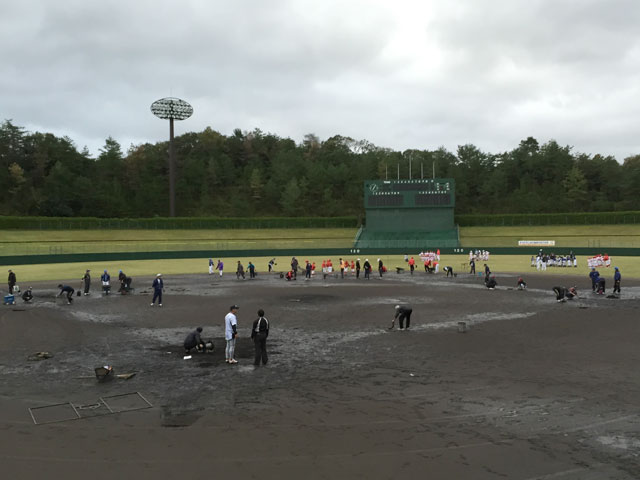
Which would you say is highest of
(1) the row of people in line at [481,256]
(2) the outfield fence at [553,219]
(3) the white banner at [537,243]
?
(2) the outfield fence at [553,219]

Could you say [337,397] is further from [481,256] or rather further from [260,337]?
[481,256]

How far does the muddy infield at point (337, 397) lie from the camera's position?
7.88 m

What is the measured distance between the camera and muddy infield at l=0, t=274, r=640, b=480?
7875mm

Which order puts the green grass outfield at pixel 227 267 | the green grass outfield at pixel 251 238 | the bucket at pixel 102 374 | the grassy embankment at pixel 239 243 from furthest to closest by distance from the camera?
the green grass outfield at pixel 251 238, the grassy embankment at pixel 239 243, the green grass outfield at pixel 227 267, the bucket at pixel 102 374

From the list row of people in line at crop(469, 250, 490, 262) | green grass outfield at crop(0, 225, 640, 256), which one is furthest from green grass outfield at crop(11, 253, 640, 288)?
green grass outfield at crop(0, 225, 640, 256)

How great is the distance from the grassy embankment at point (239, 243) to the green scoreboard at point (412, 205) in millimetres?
4646

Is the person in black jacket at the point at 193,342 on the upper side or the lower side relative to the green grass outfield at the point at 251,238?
lower

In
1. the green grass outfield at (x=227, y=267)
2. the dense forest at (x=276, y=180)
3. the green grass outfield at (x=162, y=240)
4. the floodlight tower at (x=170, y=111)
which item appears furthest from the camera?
the dense forest at (x=276, y=180)

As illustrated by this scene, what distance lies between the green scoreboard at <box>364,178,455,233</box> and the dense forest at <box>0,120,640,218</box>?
34212mm

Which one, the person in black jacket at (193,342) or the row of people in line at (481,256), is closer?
the person in black jacket at (193,342)

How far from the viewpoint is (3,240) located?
66.4 meters

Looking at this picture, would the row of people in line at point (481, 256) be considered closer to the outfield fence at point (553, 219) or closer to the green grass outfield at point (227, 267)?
the green grass outfield at point (227, 267)

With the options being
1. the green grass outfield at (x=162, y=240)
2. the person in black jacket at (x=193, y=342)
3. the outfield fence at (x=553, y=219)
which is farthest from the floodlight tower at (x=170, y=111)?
the person in black jacket at (x=193, y=342)

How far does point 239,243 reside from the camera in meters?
64.8
